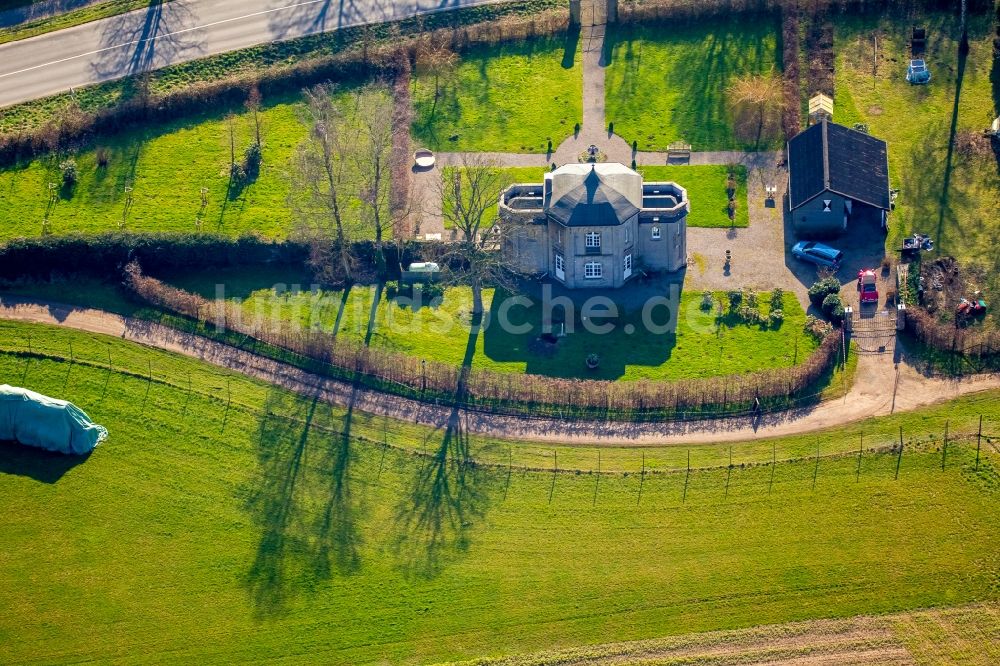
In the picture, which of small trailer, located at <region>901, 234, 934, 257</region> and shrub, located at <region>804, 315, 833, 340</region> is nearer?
shrub, located at <region>804, 315, 833, 340</region>

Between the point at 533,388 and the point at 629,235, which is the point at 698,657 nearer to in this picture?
the point at 533,388

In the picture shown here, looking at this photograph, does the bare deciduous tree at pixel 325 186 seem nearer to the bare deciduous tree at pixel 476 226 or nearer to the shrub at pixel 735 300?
the bare deciduous tree at pixel 476 226

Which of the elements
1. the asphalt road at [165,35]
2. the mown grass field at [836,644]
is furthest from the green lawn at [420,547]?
the asphalt road at [165,35]

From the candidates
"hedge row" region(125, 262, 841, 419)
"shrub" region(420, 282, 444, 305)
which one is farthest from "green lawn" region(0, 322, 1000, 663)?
"shrub" region(420, 282, 444, 305)

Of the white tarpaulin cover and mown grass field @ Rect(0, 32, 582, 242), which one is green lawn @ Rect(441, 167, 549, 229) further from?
the white tarpaulin cover

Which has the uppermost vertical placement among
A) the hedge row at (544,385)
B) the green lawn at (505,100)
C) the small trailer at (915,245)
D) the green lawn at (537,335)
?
the green lawn at (505,100)

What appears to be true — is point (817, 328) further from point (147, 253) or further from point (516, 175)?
point (147, 253)

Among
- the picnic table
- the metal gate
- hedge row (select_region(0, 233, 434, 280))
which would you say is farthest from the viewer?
the picnic table
